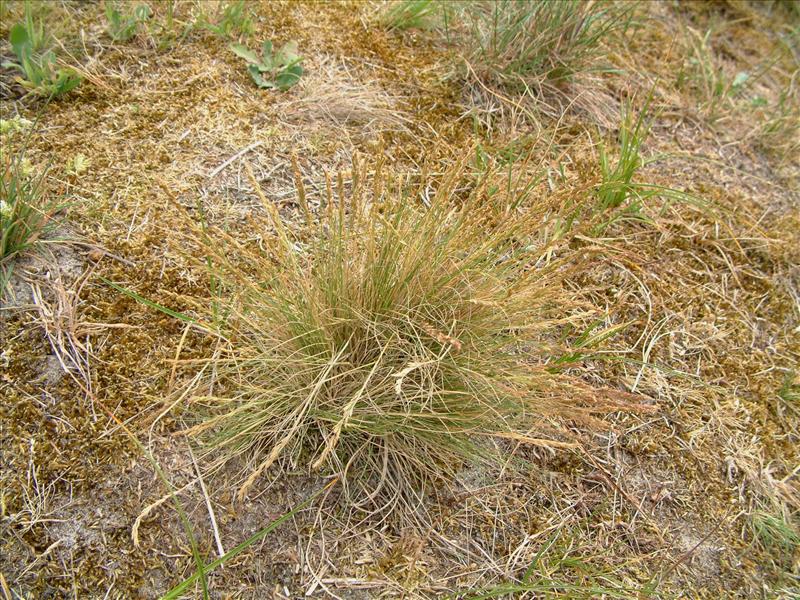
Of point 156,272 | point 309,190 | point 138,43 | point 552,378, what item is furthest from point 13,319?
point 552,378

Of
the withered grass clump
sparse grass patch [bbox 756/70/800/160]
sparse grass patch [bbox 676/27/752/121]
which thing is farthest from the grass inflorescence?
sparse grass patch [bbox 756/70/800/160]

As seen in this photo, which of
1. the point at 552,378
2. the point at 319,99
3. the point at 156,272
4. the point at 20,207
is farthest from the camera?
the point at 319,99

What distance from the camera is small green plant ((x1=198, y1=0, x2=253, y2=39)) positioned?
7.81 ft

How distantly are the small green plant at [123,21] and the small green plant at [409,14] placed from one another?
98cm

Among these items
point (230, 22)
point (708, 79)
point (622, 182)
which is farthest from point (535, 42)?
point (230, 22)

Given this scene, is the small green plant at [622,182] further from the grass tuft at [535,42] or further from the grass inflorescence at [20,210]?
the grass inflorescence at [20,210]

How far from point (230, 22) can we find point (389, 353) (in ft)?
5.26

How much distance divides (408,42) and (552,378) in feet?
6.07

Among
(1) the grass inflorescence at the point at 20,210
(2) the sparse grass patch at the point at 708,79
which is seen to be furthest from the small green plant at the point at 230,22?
(2) the sparse grass patch at the point at 708,79

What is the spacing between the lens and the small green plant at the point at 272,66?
2354 millimetres

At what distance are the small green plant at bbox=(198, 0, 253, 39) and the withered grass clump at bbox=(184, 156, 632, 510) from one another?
48.6 inches

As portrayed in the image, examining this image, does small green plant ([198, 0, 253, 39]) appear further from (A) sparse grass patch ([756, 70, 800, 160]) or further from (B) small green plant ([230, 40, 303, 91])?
(A) sparse grass patch ([756, 70, 800, 160])

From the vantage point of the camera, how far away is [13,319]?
170cm

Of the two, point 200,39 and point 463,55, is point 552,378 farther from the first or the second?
point 200,39
